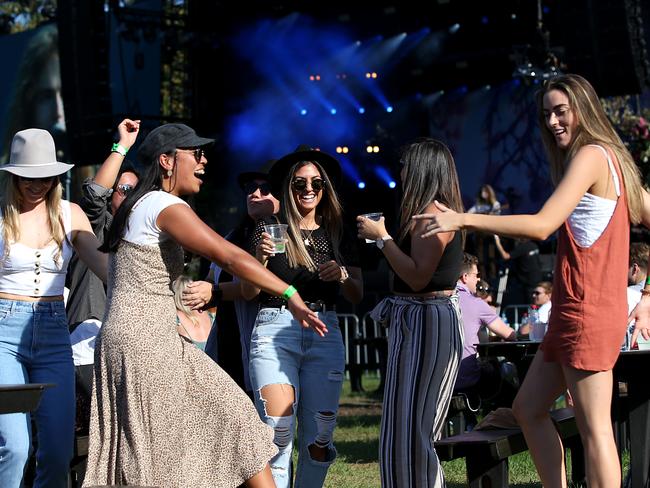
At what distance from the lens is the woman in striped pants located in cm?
468

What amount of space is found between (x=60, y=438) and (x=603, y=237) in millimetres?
2476

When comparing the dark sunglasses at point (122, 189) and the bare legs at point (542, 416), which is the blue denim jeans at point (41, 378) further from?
the bare legs at point (542, 416)

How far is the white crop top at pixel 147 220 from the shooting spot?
169 inches

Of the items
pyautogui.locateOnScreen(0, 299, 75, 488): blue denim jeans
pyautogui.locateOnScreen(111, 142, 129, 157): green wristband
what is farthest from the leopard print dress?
pyautogui.locateOnScreen(111, 142, 129, 157): green wristband

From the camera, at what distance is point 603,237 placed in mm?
4113

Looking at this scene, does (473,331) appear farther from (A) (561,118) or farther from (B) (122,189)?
(A) (561,118)

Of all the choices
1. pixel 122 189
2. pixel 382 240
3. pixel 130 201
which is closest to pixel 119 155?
pixel 122 189

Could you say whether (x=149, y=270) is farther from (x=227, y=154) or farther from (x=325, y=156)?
(x=227, y=154)

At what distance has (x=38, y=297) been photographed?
4836 millimetres

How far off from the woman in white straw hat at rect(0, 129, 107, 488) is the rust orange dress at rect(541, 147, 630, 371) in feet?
6.91

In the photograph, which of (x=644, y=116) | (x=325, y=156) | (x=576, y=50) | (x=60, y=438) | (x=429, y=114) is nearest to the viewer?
(x=60, y=438)

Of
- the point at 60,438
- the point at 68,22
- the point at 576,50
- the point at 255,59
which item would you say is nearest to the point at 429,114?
the point at 255,59

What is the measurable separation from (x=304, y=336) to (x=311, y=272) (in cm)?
32

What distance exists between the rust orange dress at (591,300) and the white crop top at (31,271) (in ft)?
7.27
